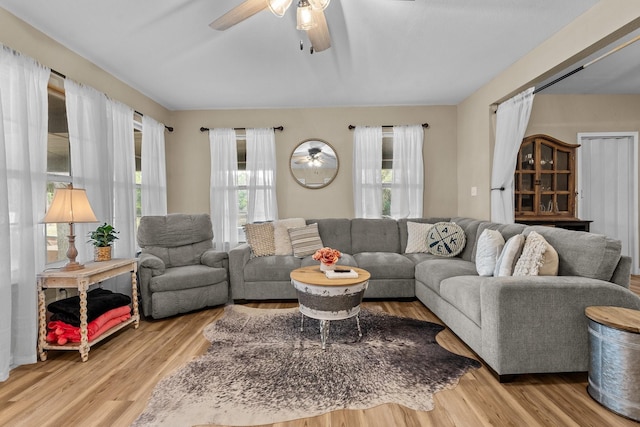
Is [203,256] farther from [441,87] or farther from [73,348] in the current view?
[441,87]

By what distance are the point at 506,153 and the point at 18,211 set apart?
4.56m

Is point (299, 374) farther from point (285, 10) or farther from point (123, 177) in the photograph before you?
point (123, 177)

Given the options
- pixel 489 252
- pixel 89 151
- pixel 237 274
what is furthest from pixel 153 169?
pixel 489 252

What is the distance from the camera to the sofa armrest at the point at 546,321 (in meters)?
2.00

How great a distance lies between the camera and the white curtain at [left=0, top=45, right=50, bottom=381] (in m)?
2.15

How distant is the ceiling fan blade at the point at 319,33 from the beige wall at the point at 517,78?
2006mm

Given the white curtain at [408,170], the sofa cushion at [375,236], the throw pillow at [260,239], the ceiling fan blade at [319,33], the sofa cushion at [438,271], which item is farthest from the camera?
the white curtain at [408,170]

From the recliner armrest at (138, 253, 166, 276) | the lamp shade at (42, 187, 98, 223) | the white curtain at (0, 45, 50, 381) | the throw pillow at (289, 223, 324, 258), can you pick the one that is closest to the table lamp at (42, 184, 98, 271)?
the lamp shade at (42, 187, 98, 223)

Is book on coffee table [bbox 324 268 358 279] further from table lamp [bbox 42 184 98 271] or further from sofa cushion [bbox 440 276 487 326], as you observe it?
table lamp [bbox 42 184 98 271]

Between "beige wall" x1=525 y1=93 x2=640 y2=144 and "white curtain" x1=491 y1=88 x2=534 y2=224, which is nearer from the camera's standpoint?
"white curtain" x1=491 y1=88 x2=534 y2=224

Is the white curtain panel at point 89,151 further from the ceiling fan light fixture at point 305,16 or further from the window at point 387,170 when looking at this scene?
the window at point 387,170

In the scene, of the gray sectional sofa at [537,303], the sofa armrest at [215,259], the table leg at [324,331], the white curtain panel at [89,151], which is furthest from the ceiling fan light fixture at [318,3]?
the sofa armrest at [215,259]

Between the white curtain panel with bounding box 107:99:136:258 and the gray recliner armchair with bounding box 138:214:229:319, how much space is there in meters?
0.14

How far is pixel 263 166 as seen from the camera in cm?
477
